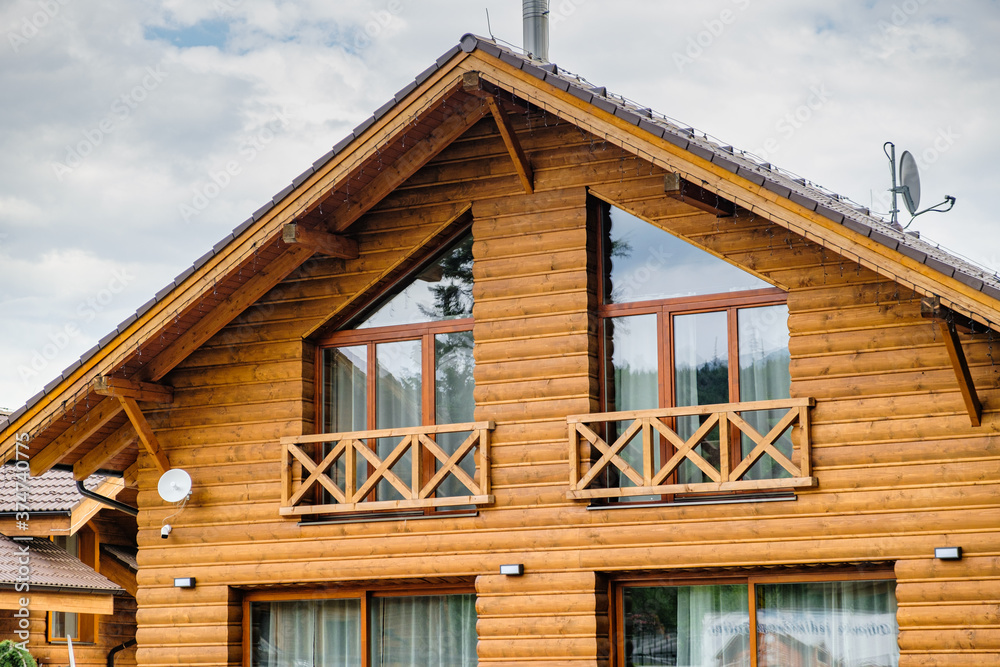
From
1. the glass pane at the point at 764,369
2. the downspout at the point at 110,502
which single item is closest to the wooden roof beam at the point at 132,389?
the downspout at the point at 110,502

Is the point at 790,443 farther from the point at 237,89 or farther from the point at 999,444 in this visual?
the point at 237,89

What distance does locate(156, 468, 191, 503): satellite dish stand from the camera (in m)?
10.3

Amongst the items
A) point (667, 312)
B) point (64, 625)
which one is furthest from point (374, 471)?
point (64, 625)

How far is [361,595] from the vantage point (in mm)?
10211

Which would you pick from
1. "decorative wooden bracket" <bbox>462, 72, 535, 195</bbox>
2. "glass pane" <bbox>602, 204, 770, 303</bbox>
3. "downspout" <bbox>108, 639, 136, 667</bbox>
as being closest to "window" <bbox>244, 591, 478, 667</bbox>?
"glass pane" <bbox>602, 204, 770, 303</bbox>

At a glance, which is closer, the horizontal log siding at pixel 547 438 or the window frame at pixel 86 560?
the horizontal log siding at pixel 547 438

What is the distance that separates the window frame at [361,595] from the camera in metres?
10.0

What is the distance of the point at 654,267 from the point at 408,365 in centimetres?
244

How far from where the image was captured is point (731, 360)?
9.39m

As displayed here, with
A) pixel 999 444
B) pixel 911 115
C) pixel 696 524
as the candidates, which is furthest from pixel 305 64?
pixel 999 444

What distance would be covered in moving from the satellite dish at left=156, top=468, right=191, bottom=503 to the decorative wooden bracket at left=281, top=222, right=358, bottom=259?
2336 mm

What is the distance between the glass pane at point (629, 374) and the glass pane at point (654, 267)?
24 centimetres

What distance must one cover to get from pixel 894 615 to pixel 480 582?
3.27 m

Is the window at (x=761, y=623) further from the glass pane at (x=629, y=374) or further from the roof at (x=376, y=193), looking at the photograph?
the roof at (x=376, y=193)
